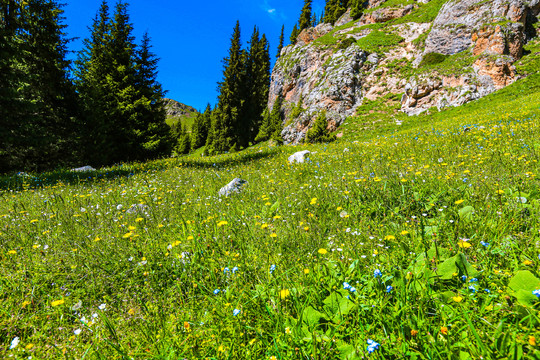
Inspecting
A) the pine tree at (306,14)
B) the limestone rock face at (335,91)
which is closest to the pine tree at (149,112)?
the limestone rock face at (335,91)

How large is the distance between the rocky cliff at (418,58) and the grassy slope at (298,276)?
865 inches

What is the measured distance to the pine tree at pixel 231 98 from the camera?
40906 millimetres

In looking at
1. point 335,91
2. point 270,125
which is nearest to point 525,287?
point 335,91

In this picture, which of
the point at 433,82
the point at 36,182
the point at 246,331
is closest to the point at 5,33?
the point at 36,182

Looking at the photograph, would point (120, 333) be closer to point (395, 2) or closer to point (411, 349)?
point (411, 349)

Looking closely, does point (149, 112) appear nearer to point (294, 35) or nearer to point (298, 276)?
point (298, 276)

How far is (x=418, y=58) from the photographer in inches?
1067

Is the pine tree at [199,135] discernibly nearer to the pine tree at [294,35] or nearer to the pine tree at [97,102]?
the pine tree at [294,35]

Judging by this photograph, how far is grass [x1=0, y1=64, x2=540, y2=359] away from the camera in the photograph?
57.4 inches

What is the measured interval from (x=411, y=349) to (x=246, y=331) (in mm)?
1101

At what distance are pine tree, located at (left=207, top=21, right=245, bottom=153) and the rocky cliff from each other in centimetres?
1009

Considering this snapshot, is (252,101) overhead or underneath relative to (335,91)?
overhead

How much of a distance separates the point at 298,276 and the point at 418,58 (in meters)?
34.6

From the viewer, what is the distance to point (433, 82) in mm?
21500
